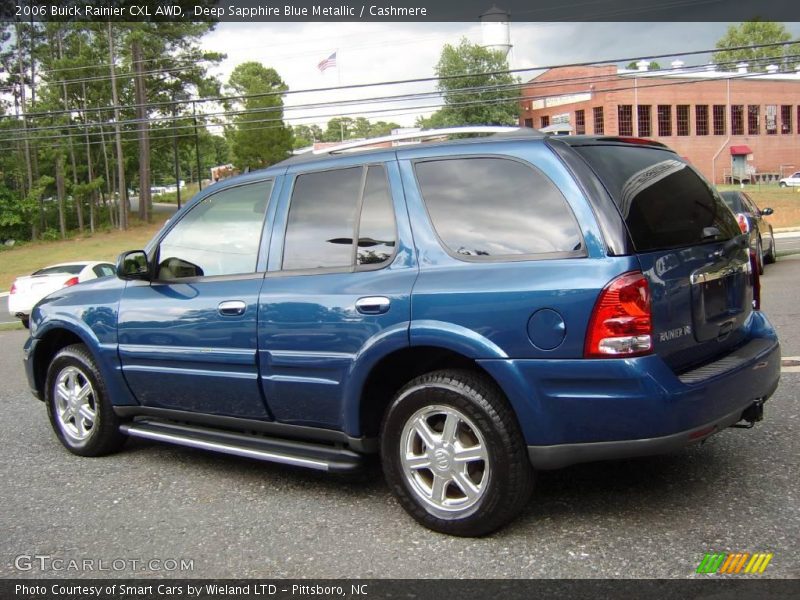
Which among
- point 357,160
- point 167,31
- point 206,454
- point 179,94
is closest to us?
point 357,160

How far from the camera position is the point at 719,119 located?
211 feet

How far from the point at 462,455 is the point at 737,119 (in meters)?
69.3

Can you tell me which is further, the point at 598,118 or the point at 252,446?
the point at 598,118

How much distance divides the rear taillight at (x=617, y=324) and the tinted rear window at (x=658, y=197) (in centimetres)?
26

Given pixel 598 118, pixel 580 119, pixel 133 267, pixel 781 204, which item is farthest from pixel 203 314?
pixel 580 119

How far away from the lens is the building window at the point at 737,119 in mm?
64875

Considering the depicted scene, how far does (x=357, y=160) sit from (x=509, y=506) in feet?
6.52

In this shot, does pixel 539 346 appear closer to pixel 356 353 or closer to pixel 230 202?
pixel 356 353

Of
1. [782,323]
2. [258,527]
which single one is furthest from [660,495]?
[782,323]

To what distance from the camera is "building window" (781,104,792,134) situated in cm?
6775

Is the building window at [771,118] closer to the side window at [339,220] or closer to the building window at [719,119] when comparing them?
the building window at [719,119]

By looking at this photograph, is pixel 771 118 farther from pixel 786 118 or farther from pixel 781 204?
pixel 781 204

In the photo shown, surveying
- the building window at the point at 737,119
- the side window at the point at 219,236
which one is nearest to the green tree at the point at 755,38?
the building window at the point at 737,119

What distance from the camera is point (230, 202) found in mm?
4832
